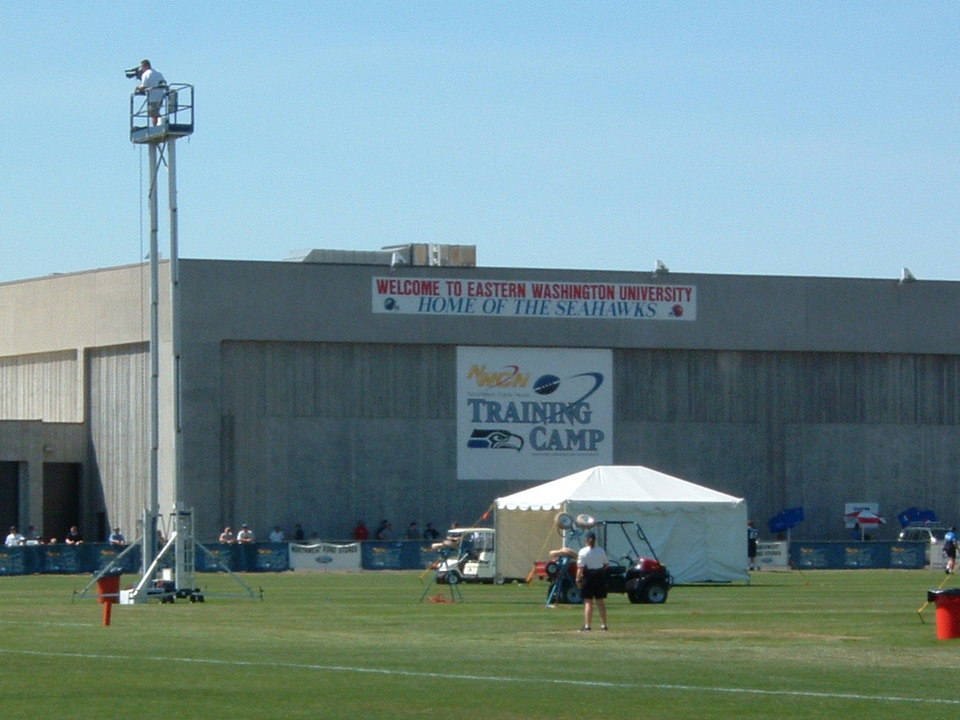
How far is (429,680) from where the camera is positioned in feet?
62.5

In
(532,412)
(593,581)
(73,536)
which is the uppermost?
(532,412)

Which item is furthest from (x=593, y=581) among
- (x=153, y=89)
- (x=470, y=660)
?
(x=153, y=89)

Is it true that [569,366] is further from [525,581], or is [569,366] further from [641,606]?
[641,606]

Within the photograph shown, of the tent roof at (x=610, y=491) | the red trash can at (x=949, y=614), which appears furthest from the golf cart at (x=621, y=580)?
the red trash can at (x=949, y=614)

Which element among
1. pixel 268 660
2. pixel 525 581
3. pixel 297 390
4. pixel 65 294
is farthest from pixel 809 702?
pixel 65 294

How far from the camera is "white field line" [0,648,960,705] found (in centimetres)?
1747

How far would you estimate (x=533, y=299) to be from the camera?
247ft

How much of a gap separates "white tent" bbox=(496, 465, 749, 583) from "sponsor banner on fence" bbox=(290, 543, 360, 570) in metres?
12.2

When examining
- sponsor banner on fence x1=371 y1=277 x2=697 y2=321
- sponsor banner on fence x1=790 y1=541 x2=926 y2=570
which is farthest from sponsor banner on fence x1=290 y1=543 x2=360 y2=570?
sponsor banner on fence x1=790 y1=541 x2=926 y2=570

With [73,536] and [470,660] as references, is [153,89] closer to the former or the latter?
[470,660]

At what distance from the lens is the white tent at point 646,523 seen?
5022 cm

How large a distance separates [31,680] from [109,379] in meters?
56.0

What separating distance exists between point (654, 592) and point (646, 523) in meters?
13.0

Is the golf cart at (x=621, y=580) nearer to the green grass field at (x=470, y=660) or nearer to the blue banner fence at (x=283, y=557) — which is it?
the green grass field at (x=470, y=660)
